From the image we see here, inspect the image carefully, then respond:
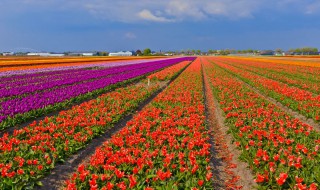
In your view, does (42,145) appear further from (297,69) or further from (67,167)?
(297,69)

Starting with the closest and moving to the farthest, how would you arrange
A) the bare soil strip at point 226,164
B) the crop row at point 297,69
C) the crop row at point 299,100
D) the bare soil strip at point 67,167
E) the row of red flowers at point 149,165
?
1. the row of red flowers at point 149,165
2. the bare soil strip at point 67,167
3. the bare soil strip at point 226,164
4. the crop row at point 299,100
5. the crop row at point 297,69

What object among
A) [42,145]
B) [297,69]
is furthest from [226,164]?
[297,69]

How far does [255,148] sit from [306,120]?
5859 mm

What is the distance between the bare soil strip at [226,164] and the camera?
605 centimetres

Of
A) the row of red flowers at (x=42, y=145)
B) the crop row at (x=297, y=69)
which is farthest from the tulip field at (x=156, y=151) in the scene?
the crop row at (x=297, y=69)

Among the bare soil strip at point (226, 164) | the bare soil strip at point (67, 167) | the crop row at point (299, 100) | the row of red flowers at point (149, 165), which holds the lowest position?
the bare soil strip at point (226, 164)

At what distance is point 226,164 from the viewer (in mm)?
7141

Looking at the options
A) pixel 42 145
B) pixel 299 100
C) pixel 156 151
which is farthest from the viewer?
pixel 299 100

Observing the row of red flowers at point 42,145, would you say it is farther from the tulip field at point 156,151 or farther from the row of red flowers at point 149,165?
the row of red flowers at point 149,165

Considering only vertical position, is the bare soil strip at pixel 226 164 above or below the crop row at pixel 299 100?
below

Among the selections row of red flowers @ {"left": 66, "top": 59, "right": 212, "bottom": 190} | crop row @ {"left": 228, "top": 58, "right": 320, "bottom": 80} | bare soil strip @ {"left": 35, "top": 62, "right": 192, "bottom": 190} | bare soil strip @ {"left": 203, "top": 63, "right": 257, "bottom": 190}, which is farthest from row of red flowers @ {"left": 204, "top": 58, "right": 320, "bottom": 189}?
crop row @ {"left": 228, "top": 58, "right": 320, "bottom": 80}

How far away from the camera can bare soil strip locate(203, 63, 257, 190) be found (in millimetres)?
6055

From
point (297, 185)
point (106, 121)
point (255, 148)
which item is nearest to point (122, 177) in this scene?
point (297, 185)

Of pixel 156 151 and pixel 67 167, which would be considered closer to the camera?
pixel 156 151
